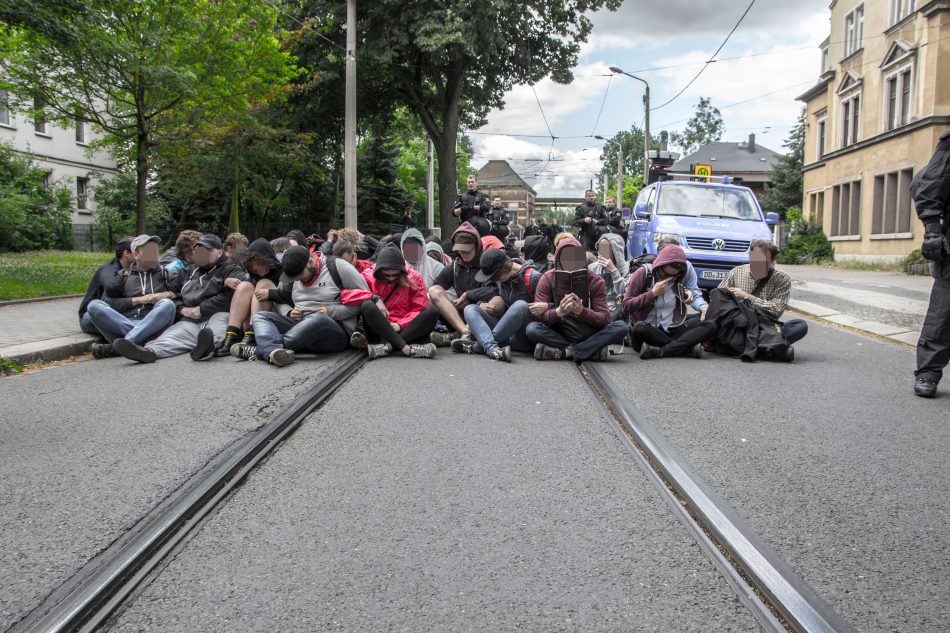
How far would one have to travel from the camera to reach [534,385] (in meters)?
7.08

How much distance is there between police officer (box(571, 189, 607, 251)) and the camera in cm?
1777

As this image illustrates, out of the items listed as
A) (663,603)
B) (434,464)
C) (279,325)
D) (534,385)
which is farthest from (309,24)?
(663,603)

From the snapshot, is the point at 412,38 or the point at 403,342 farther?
the point at 412,38

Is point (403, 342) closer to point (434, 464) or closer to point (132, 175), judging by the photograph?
point (434, 464)

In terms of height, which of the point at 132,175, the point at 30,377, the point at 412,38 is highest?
the point at 412,38

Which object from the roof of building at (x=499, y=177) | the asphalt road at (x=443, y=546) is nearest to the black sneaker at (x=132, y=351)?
the asphalt road at (x=443, y=546)

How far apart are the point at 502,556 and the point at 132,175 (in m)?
39.9

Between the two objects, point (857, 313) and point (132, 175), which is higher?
point (132, 175)

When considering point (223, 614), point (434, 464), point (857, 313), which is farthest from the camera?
point (857, 313)

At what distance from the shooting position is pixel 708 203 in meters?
14.8

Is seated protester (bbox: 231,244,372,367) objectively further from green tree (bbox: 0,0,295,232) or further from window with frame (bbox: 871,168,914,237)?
window with frame (bbox: 871,168,914,237)

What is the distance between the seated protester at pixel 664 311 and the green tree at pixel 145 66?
36.6 feet

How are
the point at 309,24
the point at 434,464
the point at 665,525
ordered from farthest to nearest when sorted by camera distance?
the point at 309,24
the point at 434,464
the point at 665,525

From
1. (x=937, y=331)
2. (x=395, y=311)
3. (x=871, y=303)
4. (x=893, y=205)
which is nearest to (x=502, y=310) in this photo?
(x=395, y=311)
